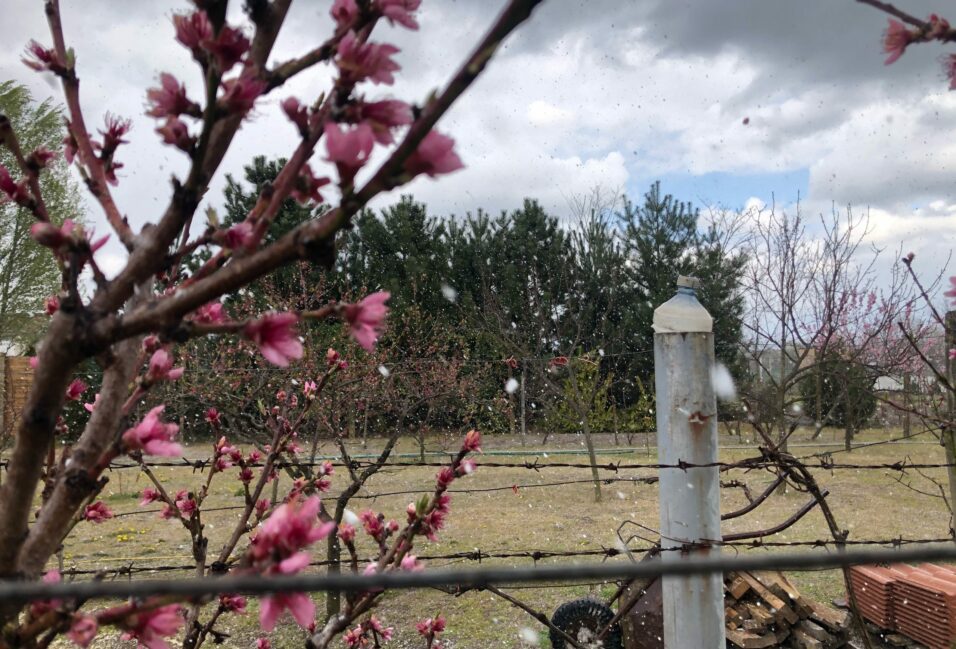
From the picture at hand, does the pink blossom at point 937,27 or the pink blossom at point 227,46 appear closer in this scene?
the pink blossom at point 227,46

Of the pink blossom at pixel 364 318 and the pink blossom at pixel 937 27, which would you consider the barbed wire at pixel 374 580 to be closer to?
the pink blossom at pixel 364 318

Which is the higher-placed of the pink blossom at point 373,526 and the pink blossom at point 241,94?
the pink blossom at point 241,94

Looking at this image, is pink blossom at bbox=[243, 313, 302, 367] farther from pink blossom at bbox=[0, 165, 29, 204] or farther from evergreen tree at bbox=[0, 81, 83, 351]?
evergreen tree at bbox=[0, 81, 83, 351]

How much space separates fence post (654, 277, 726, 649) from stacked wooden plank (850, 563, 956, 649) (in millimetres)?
2708

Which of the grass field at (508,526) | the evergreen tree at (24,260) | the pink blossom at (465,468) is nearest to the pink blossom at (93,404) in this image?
the pink blossom at (465,468)

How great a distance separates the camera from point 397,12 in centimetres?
75

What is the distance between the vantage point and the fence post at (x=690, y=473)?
6.63 ft

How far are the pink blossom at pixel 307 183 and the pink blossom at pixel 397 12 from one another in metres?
0.19

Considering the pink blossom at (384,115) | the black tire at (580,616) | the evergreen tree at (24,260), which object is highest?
the evergreen tree at (24,260)

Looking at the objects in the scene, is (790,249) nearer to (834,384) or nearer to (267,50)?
(834,384)

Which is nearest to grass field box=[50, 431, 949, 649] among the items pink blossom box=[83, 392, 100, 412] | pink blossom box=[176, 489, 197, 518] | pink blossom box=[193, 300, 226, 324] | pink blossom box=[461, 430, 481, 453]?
pink blossom box=[176, 489, 197, 518]

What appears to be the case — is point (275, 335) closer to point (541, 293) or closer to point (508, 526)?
point (508, 526)

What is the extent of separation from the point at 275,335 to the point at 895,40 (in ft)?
3.66

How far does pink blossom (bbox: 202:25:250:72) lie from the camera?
0.69 m
